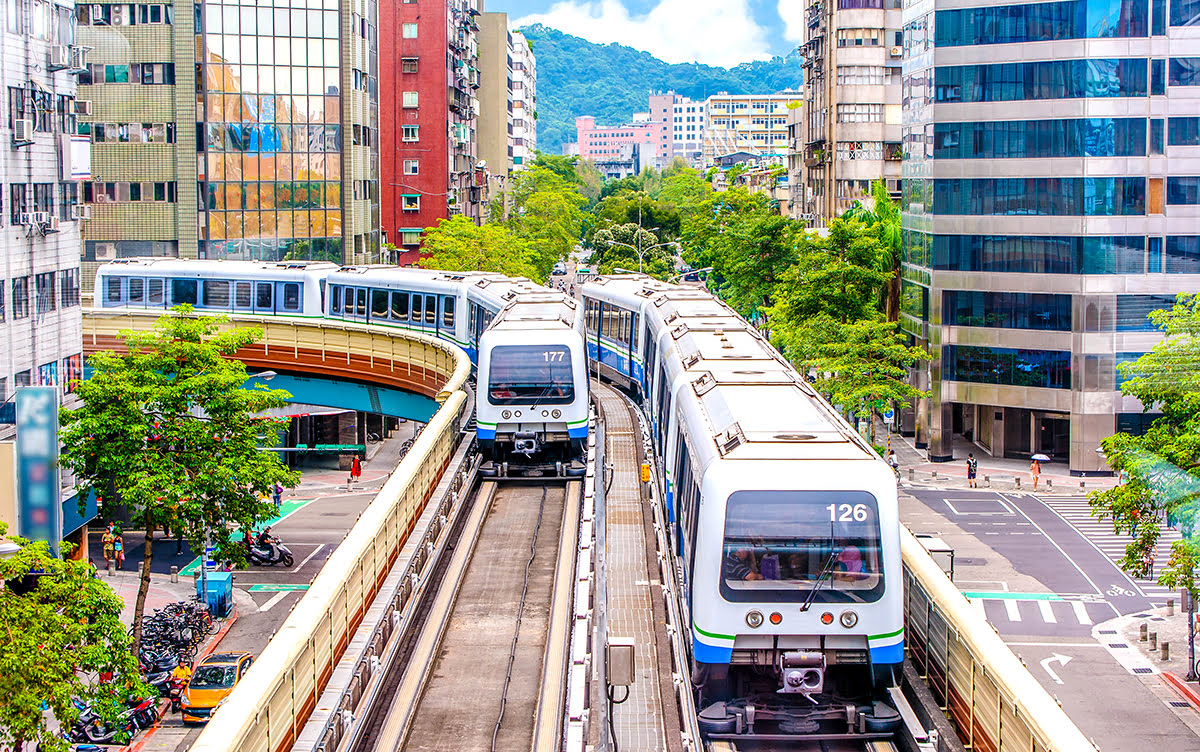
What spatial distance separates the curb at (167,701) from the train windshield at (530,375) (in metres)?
10.8

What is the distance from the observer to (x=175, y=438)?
32.2 meters

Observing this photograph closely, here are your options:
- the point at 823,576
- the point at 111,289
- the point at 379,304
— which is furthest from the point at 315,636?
the point at 111,289

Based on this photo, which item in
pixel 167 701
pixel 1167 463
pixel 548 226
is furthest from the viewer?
pixel 548 226

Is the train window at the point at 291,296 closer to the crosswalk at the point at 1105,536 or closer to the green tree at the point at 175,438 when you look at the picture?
the green tree at the point at 175,438

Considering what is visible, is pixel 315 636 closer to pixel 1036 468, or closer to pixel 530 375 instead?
pixel 530 375

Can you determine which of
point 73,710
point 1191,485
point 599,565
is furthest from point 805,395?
point 73,710

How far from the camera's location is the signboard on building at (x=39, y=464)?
29.7 m

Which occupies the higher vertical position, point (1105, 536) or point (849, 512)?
point (849, 512)

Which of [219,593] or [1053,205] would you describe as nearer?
[219,593]

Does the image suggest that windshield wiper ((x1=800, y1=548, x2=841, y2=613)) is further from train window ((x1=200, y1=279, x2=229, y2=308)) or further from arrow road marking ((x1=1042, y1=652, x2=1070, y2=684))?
train window ((x1=200, y1=279, x2=229, y2=308))

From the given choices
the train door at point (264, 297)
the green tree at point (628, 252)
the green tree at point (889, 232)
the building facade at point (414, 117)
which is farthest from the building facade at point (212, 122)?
the green tree at point (628, 252)

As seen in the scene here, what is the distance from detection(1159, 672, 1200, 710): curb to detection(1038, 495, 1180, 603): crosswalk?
647 centimetres

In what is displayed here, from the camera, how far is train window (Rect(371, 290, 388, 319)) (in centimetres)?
4941

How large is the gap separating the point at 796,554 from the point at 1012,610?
78.7 feet
